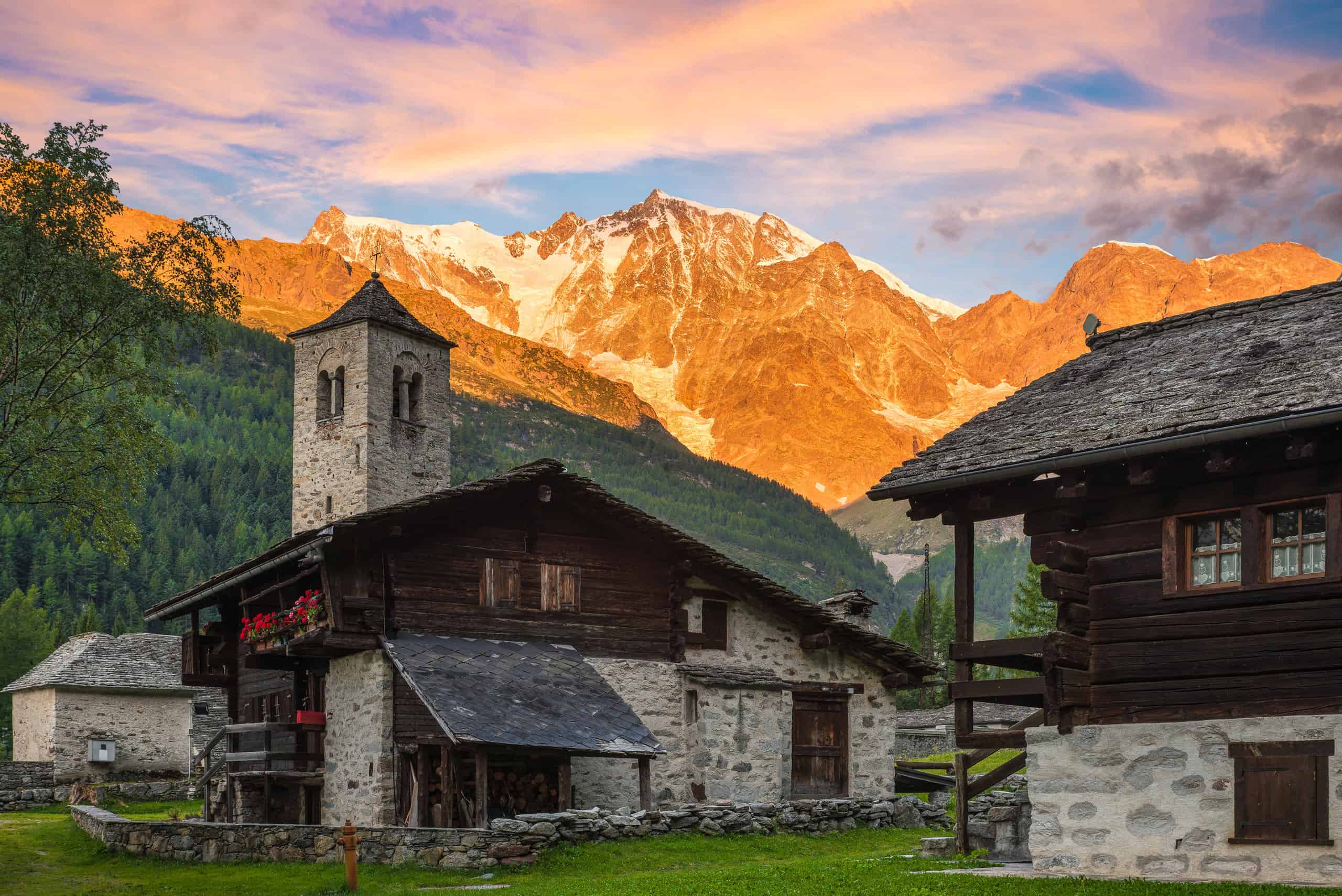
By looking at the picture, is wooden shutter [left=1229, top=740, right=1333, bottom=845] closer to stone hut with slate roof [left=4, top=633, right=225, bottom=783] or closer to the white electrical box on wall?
stone hut with slate roof [left=4, top=633, right=225, bottom=783]

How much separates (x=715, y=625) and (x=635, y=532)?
2648 mm

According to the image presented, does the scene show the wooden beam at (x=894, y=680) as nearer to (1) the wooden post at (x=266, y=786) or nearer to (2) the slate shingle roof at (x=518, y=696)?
(2) the slate shingle roof at (x=518, y=696)

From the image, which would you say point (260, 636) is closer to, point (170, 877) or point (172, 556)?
point (170, 877)

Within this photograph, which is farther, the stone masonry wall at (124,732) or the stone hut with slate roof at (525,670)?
the stone masonry wall at (124,732)

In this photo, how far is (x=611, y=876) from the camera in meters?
20.5

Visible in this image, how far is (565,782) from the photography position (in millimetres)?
25719

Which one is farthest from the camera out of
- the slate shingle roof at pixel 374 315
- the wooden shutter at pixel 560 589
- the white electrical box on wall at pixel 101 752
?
the white electrical box on wall at pixel 101 752

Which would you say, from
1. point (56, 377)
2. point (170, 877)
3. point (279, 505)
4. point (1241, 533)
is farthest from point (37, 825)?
point (279, 505)

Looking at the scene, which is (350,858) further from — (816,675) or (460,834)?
(816,675)

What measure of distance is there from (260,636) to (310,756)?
2.49 metres

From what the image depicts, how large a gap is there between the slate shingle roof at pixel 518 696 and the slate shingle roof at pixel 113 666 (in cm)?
2702

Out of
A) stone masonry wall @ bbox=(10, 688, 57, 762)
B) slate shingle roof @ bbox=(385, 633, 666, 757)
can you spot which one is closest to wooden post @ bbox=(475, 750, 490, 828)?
slate shingle roof @ bbox=(385, 633, 666, 757)

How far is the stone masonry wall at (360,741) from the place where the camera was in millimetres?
26375

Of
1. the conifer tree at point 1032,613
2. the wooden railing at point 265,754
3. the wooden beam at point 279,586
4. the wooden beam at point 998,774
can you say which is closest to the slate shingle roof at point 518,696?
the wooden beam at point 279,586
